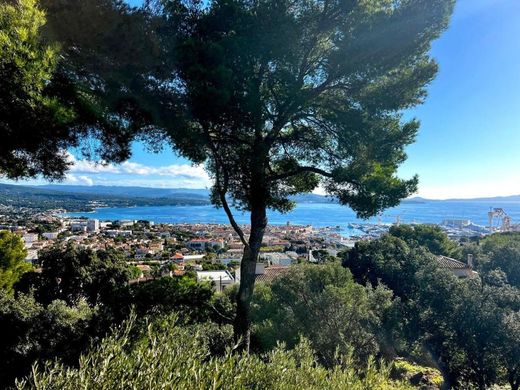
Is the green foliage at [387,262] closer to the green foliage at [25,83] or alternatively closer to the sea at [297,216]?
the green foliage at [25,83]

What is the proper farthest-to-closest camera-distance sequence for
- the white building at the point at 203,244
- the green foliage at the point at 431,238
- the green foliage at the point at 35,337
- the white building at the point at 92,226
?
the white building at the point at 92,226 < the white building at the point at 203,244 < the green foliage at the point at 431,238 < the green foliage at the point at 35,337

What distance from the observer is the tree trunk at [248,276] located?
4.66 m

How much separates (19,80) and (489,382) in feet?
36.0

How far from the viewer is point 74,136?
4.05 m

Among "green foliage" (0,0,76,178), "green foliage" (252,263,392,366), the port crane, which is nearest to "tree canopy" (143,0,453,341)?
"green foliage" (0,0,76,178)

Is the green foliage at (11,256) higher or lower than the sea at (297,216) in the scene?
higher

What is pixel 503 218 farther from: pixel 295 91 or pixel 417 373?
pixel 295 91

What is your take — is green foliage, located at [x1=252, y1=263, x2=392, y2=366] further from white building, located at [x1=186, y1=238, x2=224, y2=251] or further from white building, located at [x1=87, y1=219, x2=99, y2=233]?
white building, located at [x1=87, y1=219, x2=99, y2=233]

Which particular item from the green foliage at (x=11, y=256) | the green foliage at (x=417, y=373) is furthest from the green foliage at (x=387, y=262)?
the green foliage at (x=11, y=256)

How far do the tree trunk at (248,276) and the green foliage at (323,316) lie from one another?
3.03 metres

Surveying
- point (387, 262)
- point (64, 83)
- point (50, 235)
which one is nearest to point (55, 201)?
point (50, 235)

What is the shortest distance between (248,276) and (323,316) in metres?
5.58

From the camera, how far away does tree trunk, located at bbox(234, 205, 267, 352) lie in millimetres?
4656

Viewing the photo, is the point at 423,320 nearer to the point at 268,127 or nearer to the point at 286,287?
the point at 286,287
